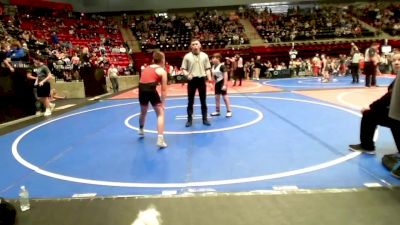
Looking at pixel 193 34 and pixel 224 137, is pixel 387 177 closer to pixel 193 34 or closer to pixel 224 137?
pixel 224 137

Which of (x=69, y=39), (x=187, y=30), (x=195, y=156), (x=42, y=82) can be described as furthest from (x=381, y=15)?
(x=195, y=156)

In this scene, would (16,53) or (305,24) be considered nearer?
(16,53)

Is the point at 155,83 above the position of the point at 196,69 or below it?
below

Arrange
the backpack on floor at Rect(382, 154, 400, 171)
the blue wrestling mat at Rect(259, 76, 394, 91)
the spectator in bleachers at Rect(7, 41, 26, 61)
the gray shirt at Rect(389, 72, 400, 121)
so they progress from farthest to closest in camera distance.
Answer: the blue wrestling mat at Rect(259, 76, 394, 91), the spectator in bleachers at Rect(7, 41, 26, 61), the backpack on floor at Rect(382, 154, 400, 171), the gray shirt at Rect(389, 72, 400, 121)

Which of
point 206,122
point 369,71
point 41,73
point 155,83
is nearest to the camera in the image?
point 155,83

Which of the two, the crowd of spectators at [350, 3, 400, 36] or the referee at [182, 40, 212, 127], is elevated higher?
the crowd of spectators at [350, 3, 400, 36]

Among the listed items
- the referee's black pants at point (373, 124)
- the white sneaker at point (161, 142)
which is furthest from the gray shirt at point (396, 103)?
the white sneaker at point (161, 142)

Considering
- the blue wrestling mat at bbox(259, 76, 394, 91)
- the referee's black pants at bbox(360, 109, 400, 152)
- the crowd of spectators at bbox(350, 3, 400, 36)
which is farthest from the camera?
the crowd of spectators at bbox(350, 3, 400, 36)

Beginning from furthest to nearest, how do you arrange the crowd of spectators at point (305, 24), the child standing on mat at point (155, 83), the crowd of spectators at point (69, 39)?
the crowd of spectators at point (305, 24) → the crowd of spectators at point (69, 39) → the child standing on mat at point (155, 83)

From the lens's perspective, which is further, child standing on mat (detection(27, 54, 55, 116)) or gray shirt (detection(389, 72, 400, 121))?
child standing on mat (detection(27, 54, 55, 116))

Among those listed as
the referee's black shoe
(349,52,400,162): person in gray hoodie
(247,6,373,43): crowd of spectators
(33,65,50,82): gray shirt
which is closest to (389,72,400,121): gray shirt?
(349,52,400,162): person in gray hoodie

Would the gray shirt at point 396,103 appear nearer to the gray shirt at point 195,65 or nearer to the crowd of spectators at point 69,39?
the gray shirt at point 195,65

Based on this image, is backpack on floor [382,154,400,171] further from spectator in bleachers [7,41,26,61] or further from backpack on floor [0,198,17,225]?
spectator in bleachers [7,41,26,61]

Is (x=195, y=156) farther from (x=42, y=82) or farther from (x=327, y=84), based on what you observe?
(x=327, y=84)
